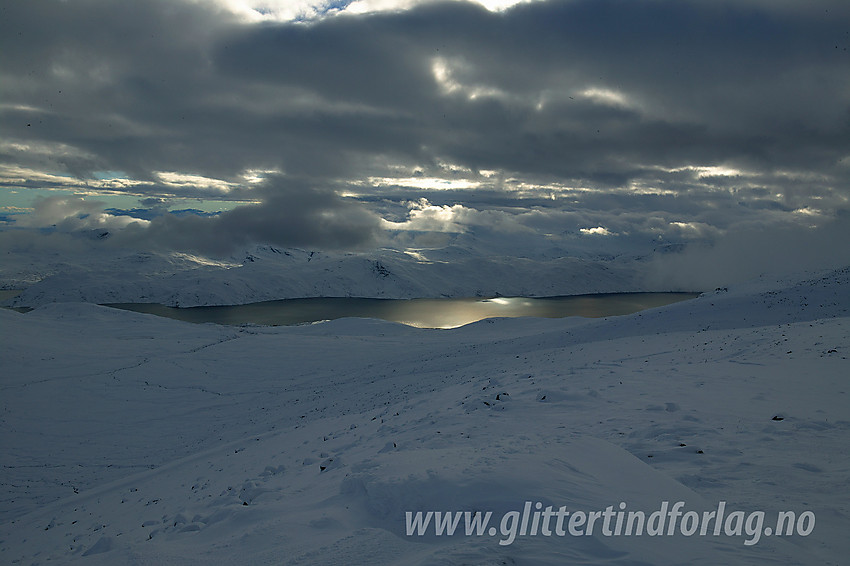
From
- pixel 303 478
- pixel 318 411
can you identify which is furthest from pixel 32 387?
pixel 303 478

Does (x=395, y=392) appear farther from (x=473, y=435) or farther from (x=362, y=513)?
(x=362, y=513)

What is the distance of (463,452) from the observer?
9.21 metres

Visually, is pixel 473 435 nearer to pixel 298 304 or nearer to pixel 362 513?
pixel 362 513

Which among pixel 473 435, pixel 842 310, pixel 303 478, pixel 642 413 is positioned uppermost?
pixel 842 310

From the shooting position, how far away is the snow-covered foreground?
6.49 metres

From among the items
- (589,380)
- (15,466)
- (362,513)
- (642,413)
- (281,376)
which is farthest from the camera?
(281,376)

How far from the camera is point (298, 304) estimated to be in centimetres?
18275

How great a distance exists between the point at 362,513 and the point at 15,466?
27.7 metres

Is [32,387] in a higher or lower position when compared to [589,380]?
lower

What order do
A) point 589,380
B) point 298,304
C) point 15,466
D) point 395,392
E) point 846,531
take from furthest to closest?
point 298,304 < point 395,392 < point 15,466 < point 589,380 < point 846,531

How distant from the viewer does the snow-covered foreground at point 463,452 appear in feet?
21.3

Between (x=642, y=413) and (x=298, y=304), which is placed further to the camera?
(x=298, y=304)

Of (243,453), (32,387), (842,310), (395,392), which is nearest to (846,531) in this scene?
(243,453)

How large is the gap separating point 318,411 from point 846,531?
22.6 metres
